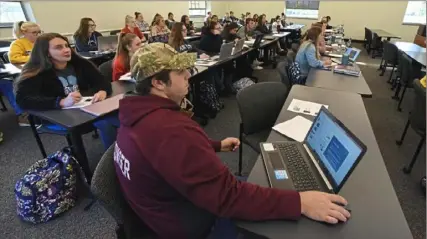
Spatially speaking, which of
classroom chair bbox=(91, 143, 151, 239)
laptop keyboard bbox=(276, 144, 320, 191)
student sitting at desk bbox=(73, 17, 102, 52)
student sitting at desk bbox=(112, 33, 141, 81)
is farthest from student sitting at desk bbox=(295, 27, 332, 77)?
student sitting at desk bbox=(73, 17, 102, 52)

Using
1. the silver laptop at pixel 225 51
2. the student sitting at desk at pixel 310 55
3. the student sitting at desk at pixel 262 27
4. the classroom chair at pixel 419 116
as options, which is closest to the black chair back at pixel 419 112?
the classroom chair at pixel 419 116

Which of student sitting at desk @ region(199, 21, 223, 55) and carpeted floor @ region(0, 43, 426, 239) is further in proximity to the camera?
student sitting at desk @ region(199, 21, 223, 55)

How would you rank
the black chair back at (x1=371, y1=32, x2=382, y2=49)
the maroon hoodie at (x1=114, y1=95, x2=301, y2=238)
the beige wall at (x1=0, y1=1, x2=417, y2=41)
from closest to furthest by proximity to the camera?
1. the maroon hoodie at (x1=114, y1=95, x2=301, y2=238)
2. the beige wall at (x1=0, y1=1, x2=417, y2=41)
3. the black chair back at (x1=371, y1=32, x2=382, y2=49)

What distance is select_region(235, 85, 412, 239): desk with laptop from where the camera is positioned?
0.77 m

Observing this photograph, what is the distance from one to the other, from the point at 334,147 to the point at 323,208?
274mm

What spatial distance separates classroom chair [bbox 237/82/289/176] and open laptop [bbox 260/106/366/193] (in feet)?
1.94

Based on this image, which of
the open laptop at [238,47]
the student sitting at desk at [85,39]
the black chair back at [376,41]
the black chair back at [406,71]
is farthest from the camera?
the black chair back at [376,41]

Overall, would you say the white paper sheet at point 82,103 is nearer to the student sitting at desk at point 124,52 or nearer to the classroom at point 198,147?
the classroom at point 198,147

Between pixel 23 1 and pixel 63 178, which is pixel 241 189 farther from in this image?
pixel 23 1

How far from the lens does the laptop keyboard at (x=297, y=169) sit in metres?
0.96

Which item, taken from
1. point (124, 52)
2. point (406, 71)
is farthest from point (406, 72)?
point (124, 52)

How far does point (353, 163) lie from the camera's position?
0.82 meters

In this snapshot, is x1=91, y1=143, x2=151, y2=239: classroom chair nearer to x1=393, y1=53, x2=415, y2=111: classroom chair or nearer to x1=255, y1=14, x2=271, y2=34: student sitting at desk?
x1=393, y1=53, x2=415, y2=111: classroom chair

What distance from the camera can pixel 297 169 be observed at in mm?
1055
